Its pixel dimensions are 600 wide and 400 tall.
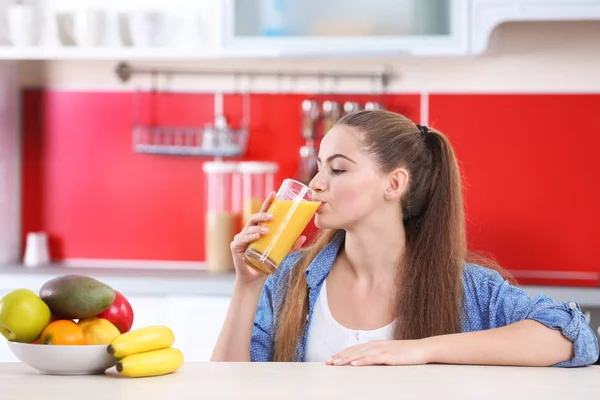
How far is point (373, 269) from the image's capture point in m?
2.16

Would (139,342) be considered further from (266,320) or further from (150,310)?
(150,310)

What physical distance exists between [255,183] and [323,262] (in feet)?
6.06

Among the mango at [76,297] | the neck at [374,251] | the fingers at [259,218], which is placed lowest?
the neck at [374,251]

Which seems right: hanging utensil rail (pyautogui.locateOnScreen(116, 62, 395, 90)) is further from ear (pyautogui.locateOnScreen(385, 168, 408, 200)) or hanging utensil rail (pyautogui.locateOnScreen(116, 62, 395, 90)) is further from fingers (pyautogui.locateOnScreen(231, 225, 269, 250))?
fingers (pyautogui.locateOnScreen(231, 225, 269, 250))

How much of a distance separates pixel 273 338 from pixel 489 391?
0.79m

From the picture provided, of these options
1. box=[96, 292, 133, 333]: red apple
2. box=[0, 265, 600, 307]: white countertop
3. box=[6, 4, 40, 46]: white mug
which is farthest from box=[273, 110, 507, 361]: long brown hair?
box=[6, 4, 40, 46]: white mug

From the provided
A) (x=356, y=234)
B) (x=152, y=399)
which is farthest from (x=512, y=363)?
(x=152, y=399)

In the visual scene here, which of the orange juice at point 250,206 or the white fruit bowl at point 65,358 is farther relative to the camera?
the orange juice at point 250,206

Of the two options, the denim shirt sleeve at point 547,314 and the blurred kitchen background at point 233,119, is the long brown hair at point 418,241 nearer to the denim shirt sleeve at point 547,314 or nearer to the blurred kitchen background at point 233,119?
the denim shirt sleeve at point 547,314

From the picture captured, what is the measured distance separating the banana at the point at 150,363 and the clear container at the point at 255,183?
2.22 meters

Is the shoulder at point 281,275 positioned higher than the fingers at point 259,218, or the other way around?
the fingers at point 259,218

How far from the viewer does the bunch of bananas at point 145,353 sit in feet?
4.83

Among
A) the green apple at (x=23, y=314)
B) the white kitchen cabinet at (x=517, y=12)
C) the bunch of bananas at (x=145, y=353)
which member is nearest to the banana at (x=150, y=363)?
the bunch of bananas at (x=145, y=353)

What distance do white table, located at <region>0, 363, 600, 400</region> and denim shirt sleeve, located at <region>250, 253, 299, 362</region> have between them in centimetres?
45
